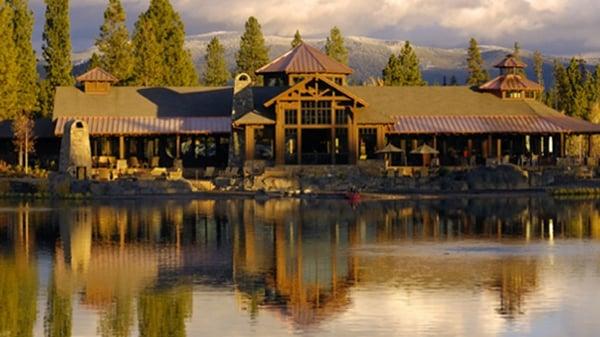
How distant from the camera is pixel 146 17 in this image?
101625mm

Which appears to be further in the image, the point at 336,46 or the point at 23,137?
the point at 336,46

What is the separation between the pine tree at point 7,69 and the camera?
8294 centimetres

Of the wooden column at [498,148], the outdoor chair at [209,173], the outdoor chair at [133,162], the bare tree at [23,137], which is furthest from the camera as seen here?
the wooden column at [498,148]

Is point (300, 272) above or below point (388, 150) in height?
below

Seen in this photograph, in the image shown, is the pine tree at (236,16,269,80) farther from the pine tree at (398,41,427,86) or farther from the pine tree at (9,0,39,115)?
the pine tree at (9,0,39,115)

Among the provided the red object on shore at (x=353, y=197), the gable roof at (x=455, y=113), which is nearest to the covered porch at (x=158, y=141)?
the gable roof at (x=455, y=113)

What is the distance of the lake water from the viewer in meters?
27.7

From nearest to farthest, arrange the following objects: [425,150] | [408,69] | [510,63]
Result: 1. [425,150]
2. [510,63]
3. [408,69]

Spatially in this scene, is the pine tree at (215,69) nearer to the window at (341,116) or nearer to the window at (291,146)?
the window at (291,146)

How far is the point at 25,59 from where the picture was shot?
9056cm

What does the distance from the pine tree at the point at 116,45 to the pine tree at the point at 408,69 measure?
23.1 m

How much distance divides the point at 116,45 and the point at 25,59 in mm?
11458

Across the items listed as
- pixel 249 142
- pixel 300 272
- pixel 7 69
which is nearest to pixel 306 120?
pixel 249 142

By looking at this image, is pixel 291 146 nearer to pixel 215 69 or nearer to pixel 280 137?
pixel 280 137
